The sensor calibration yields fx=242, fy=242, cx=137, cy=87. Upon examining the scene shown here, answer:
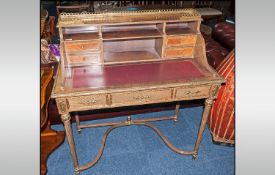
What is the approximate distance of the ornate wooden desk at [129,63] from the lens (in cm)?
200

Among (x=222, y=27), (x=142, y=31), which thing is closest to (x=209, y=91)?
(x=142, y=31)

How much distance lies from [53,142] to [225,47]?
8.53 feet

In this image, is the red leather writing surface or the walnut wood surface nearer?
the red leather writing surface

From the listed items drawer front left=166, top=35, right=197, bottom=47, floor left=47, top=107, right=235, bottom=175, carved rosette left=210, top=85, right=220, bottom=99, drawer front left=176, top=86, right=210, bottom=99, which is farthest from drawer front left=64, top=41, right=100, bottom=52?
floor left=47, top=107, right=235, bottom=175

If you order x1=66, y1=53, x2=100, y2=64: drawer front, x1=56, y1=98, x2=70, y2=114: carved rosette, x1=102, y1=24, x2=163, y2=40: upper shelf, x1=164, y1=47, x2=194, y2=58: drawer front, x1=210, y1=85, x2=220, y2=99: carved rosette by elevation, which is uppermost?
x1=102, y1=24, x2=163, y2=40: upper shelf

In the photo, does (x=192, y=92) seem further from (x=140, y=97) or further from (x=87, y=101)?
(x=87, y=101)

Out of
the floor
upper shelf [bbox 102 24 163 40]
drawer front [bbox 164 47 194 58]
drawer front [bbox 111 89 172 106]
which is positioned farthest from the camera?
the floor

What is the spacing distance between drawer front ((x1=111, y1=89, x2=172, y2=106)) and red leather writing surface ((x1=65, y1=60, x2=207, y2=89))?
0.09m

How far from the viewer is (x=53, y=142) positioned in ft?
9.20

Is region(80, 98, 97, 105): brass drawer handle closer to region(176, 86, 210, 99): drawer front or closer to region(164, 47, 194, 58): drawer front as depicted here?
region(176, 86, 210, 99): drawer front

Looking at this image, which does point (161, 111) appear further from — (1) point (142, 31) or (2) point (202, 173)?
(1) point (142, 31)

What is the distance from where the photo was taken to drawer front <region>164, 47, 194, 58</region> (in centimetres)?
242

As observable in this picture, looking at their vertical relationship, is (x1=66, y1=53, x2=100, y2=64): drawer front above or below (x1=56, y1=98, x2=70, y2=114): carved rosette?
above

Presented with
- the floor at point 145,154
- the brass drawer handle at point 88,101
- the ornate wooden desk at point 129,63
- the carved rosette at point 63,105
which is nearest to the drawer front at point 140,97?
the ornate wooden desk at point 129,63
